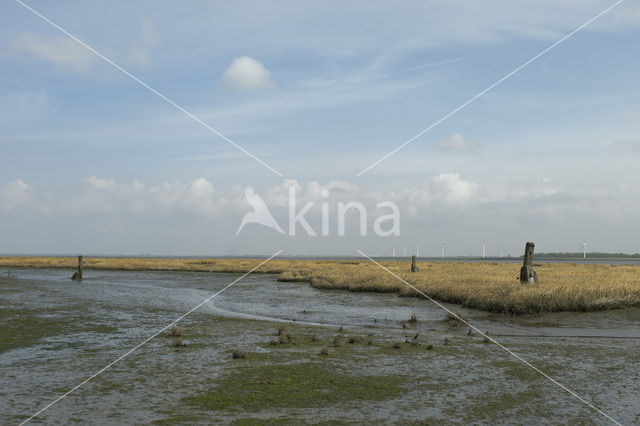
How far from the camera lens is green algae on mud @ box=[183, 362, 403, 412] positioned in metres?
9.62

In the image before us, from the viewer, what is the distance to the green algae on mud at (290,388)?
9.62m

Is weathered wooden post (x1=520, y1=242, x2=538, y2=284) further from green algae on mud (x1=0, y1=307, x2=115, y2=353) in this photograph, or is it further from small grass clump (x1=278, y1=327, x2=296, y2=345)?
green algae on mud (x1=0, y1=307, x2=115, y2=353)

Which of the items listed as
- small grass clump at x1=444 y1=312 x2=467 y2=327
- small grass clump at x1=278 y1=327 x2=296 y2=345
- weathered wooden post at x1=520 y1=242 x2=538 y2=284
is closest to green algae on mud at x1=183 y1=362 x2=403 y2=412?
small grass clump at x1=278 y1=327 x2=296 y2=345

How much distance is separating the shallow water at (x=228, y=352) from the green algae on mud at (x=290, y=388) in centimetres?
49

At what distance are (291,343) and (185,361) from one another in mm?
3826

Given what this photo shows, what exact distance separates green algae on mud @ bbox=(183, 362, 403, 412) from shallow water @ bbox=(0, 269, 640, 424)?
0.49 m

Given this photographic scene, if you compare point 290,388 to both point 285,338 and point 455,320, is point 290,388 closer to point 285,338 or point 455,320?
point 285,338

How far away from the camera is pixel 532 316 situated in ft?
78.4

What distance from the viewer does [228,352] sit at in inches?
579

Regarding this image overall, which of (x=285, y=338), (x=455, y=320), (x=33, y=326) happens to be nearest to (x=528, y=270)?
(x=455, y=320)

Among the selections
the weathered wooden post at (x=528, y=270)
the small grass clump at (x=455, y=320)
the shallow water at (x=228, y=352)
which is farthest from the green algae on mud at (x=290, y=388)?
the weathered wooden post at (x=528, y=270)

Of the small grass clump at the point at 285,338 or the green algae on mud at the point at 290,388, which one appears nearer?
the green algae on mud at the point at 290,388

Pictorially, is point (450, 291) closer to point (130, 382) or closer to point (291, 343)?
point (291, 343)

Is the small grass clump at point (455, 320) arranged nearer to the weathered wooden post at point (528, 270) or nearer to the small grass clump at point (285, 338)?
the small grass clump at point (285, 338)
